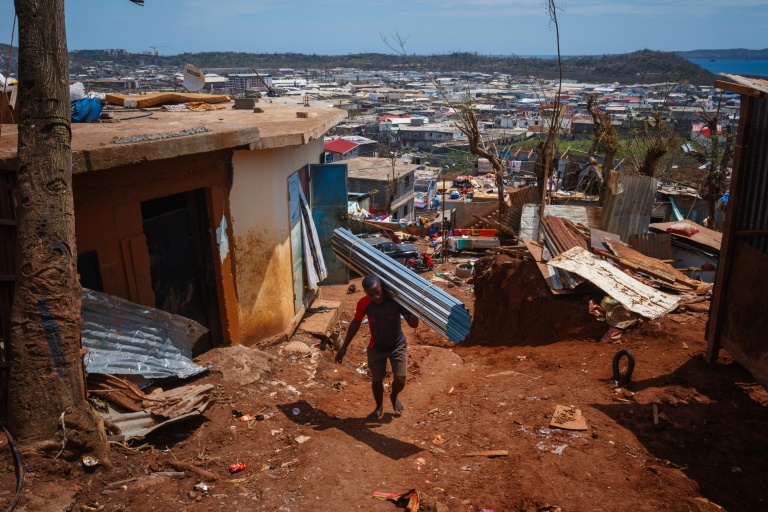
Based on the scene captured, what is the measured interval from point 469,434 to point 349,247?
237 cm

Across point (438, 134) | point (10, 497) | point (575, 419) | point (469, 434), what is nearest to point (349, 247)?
point (469, 434)

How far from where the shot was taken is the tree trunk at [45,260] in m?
3.49

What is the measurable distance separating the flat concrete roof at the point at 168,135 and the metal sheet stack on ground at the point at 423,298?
68.3 inches

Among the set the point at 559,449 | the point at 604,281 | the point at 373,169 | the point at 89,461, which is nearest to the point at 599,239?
the point at 604,281

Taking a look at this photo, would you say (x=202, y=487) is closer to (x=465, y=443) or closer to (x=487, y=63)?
(x=465, y=443)

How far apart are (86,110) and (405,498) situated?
5.85m

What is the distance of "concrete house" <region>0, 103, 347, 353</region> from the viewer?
16.3 feet

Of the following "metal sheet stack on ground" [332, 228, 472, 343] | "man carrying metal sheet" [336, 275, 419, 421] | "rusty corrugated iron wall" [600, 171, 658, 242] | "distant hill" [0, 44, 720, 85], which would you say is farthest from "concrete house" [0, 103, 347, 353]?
"distant hill" [0, 44, 720, 85]

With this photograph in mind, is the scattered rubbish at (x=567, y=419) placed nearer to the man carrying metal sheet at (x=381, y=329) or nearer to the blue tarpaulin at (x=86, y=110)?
the man carrying metal sheet at (x=381, y=329)

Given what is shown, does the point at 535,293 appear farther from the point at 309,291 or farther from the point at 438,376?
the point at 309,291

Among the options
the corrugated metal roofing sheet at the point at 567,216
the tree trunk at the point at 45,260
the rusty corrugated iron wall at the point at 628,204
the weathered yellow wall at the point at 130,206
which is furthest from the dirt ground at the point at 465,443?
the corrugated metal roofing sheet at the point at 567,216

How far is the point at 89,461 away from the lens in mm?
3625

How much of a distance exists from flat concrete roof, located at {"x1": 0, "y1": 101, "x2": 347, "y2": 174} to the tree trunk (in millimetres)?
406

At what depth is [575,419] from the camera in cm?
480
